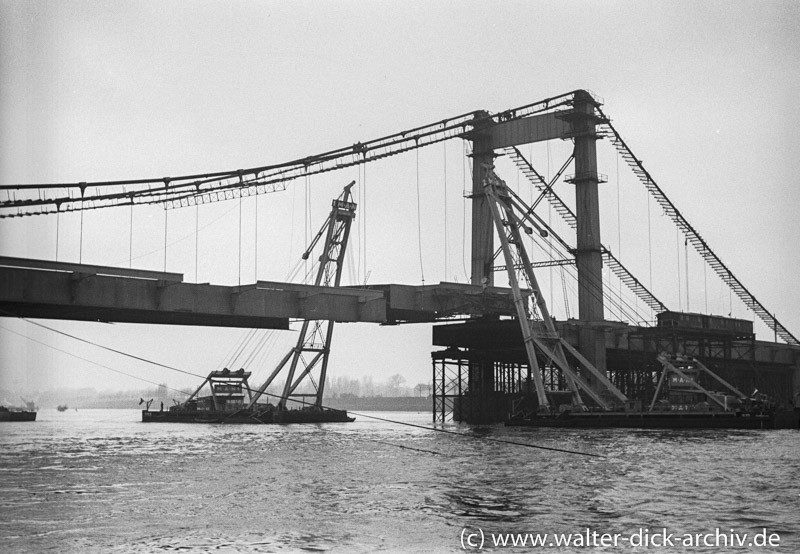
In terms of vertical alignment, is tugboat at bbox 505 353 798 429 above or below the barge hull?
above

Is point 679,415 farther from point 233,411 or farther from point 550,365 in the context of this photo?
point 233,411

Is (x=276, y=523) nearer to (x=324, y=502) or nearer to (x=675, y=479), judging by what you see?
(x=324, y=502)

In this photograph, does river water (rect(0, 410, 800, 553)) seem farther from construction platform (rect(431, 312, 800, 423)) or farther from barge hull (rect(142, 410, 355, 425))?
barge hull (rect(142, 410, 355, 425))

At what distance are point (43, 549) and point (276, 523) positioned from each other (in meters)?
6.51

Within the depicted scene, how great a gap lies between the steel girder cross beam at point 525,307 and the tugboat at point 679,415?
9.25ft

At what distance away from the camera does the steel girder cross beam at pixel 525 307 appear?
9325 centimetres

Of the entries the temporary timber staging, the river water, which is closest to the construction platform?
the temporary timber staging

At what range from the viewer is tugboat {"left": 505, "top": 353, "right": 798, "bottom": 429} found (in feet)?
281

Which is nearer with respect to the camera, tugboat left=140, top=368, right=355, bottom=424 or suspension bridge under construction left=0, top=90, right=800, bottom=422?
suspension bridge under construction left=0, top=90, right=800, bottom=422

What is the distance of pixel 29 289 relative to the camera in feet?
211

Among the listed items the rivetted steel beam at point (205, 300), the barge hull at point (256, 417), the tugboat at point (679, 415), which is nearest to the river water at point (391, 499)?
the rivetted steel beam at point (205, 300)

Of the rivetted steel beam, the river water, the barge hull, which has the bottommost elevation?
the barge hull

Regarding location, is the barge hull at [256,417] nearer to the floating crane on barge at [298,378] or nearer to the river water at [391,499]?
the floating crane on barge at [298,378]

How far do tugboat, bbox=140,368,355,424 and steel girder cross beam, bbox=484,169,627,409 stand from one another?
109 feet
